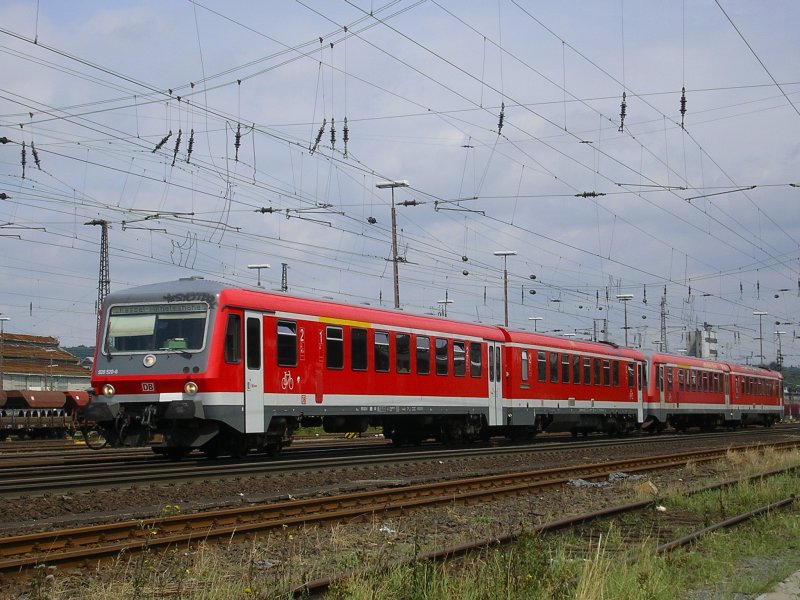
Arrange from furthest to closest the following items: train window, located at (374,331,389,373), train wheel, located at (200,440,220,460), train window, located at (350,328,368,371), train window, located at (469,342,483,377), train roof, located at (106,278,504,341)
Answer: train window, located at (469,342,483,377)
train window, located at (374,331,389,373)
train window, located at (350,328,368,371)
train wheel, located at (200,440,220,460)
train roof, located at (106,278,504,341)

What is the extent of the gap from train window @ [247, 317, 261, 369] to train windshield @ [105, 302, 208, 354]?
1.01 meters

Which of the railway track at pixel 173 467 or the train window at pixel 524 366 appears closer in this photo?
the railway track at pixel 173 467

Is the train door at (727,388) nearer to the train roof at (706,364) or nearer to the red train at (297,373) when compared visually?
the train roof at (706,364)

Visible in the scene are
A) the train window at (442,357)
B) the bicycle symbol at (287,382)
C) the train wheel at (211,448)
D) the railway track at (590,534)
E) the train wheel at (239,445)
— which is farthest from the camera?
the train window at (442,357)

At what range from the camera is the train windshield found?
19688 millimetres

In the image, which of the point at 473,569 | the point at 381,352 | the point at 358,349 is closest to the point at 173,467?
the point at 358,349

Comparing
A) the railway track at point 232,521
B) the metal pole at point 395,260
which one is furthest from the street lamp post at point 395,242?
the railway track at point 232,521

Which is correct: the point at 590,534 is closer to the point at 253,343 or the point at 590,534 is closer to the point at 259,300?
the point at 253,343

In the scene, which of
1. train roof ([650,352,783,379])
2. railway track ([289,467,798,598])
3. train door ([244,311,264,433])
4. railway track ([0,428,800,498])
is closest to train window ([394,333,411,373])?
railway track ([0,428,800,498])

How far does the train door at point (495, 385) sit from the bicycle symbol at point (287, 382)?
9.53 m

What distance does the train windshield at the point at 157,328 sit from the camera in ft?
64.6

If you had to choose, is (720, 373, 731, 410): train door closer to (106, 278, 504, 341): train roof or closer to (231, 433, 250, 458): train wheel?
(106, 278, 504, 341): train roof

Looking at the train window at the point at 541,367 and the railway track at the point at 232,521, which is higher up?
the train window at the point at 541,367

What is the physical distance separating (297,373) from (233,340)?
1996 mm
